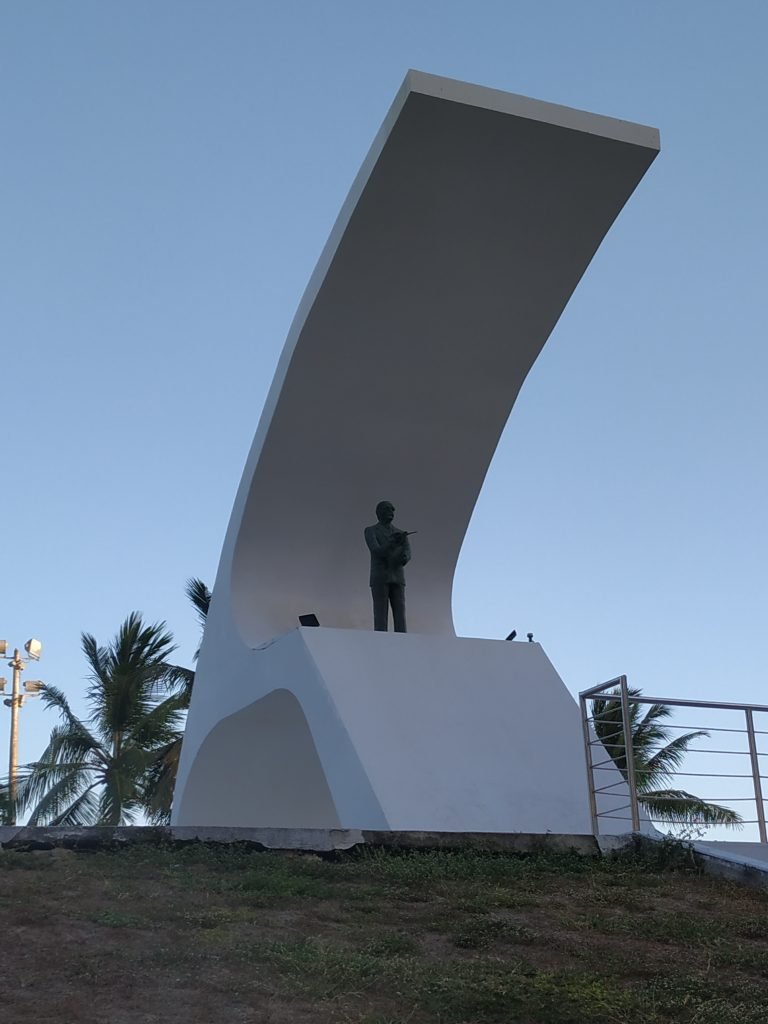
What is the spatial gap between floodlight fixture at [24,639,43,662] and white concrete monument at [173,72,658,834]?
9.23m

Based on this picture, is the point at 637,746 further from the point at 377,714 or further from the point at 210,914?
the point at 210,914

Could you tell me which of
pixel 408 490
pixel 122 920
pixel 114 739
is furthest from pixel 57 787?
pixel 122 920

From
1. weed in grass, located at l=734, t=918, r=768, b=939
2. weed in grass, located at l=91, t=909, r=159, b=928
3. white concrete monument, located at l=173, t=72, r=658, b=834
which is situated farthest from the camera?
white concrete monument, located at l=173, t=72, r=658, b=834

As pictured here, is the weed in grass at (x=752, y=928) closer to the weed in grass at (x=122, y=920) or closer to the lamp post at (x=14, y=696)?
the weed in grass at (x=122, y=920)

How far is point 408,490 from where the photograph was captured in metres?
11.4

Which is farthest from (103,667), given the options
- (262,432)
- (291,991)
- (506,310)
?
(291,991)

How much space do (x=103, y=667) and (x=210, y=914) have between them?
53.9 feet

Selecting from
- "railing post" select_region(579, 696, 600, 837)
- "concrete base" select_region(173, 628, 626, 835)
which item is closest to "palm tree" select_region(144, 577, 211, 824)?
"concrete base" select_region(173, 628, 626, 835)

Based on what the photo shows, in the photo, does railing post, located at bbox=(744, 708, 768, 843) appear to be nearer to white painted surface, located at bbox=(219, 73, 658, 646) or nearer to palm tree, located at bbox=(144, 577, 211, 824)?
white painted surface, located at bbox=(219, 73, 658, 646)

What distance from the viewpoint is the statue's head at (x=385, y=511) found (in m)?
10.3

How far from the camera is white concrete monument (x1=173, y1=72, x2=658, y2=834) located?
338 inches

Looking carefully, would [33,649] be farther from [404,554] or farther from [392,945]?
[392,945]

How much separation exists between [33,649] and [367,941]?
57.4 feet

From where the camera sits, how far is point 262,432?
11000 millimetres
